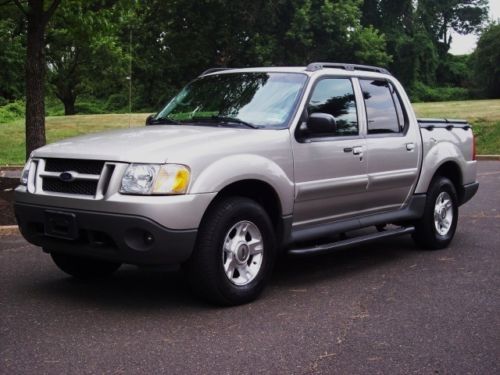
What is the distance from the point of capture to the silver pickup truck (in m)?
4.77

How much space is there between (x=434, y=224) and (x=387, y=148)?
1.24 m

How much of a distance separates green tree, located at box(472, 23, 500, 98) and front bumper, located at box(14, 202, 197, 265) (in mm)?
50416

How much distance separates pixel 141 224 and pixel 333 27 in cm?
4179

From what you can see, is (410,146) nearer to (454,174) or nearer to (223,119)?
(454,174)

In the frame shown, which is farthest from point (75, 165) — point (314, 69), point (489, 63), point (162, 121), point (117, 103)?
point (117, 103)

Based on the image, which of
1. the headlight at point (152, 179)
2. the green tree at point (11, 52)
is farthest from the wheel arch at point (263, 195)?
the green tree at point (11, 52)

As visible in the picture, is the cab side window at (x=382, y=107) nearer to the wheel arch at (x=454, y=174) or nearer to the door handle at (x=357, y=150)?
the door handle at (x=357, y=150)

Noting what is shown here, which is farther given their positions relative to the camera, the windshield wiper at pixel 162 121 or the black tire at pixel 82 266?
the windshield wiper at pixel 162 121

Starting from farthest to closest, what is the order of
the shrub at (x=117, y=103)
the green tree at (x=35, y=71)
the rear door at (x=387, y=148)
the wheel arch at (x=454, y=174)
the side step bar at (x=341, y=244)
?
the shrub at (x=117, y=103)
the green tree at (x=35, y=71)
the wheel arch at (x=454, y=174)
the rear door at (x=387, y=148)
the side step bar at (x=341, y=244)

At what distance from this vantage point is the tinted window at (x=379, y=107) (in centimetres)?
660

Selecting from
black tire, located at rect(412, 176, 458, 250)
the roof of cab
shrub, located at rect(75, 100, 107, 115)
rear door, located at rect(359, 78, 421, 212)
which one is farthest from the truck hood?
shrub, located at rect(75, 100, 107, 115)

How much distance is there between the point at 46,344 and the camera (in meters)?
4.29

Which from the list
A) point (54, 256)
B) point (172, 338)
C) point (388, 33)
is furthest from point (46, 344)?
point (388, 33)

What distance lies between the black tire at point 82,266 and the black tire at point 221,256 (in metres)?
1.24
